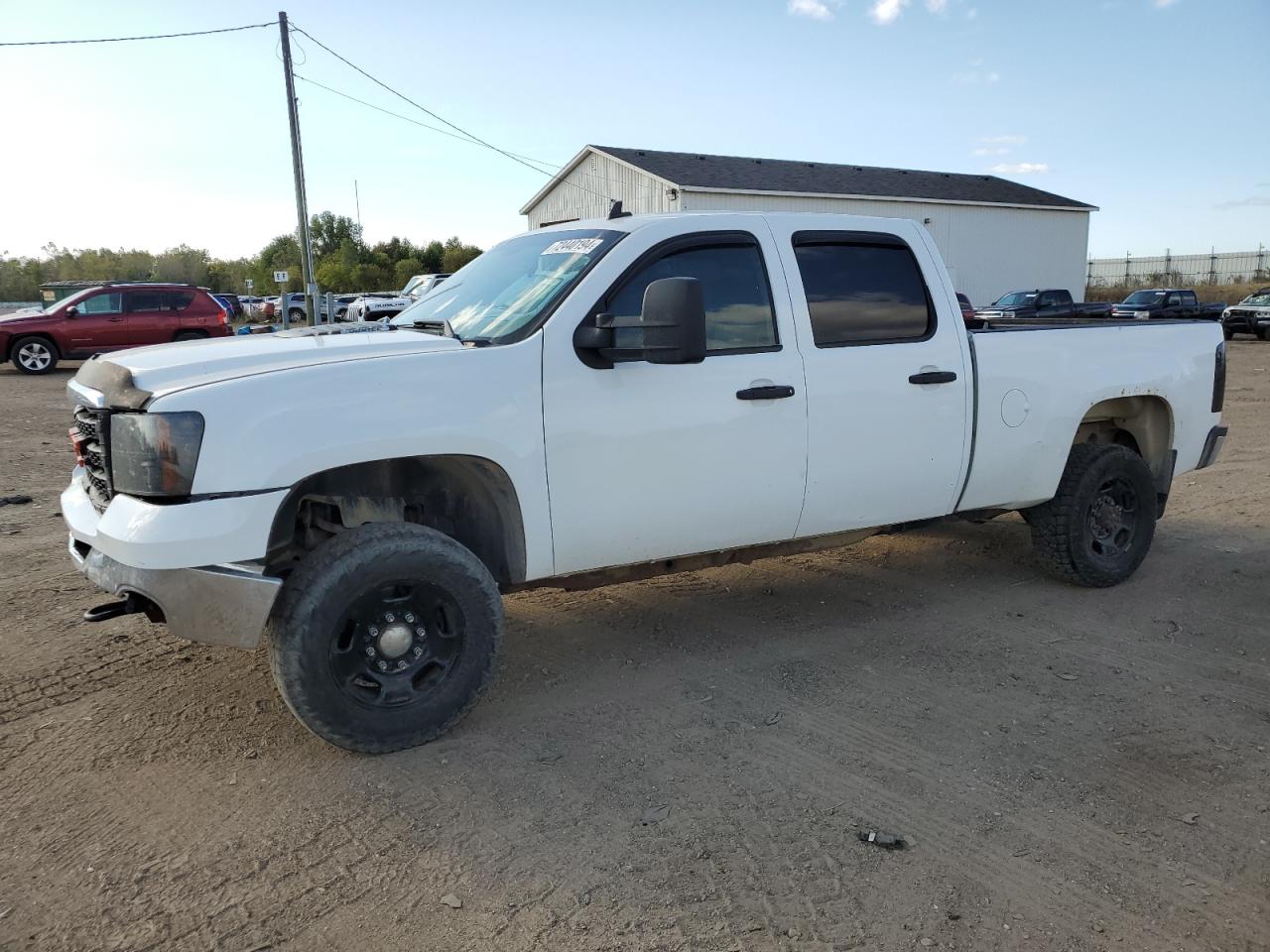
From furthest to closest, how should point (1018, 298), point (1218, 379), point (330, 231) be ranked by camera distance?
1. point (330, 231)
2. point (1018, 298)
3. point (1218, 379)

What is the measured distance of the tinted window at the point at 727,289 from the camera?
4.23 metres

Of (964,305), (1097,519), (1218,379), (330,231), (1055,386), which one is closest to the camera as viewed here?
(1055,386)

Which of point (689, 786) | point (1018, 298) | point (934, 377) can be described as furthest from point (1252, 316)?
point (689, 786)

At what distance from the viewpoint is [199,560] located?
3.21 meters

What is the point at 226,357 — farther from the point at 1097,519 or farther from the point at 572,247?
the point at 1097,519

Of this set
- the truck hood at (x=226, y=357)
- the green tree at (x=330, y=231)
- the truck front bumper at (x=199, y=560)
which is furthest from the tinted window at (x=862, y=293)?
the green tree at (x=330, y=231)

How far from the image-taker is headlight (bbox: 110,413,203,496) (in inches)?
126

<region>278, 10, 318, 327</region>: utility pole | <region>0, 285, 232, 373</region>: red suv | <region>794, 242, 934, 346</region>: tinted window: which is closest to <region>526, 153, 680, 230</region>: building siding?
<region>278, 10, 318, 327</region>: utility pole

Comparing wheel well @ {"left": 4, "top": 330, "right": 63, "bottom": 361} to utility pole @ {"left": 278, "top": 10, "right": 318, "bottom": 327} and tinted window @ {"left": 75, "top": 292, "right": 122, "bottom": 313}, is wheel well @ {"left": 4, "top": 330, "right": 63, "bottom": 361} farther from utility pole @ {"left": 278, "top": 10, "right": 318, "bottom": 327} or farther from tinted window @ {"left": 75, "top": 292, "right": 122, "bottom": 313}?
utility pole @ {"left": 278, "top": 10, "right": 318, "bottom": 327}

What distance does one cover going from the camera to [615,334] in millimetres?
3883

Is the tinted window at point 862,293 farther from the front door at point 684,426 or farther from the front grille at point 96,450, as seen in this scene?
the front grille at point 96,450

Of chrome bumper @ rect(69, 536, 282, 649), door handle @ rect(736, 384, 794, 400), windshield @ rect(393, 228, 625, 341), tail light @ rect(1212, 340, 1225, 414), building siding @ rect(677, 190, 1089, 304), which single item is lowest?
chrome bumper @ rect(69, 536, 282, 649)

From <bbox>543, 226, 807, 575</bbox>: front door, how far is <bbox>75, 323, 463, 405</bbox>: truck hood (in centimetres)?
59

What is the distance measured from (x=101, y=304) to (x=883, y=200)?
23.3 metres
